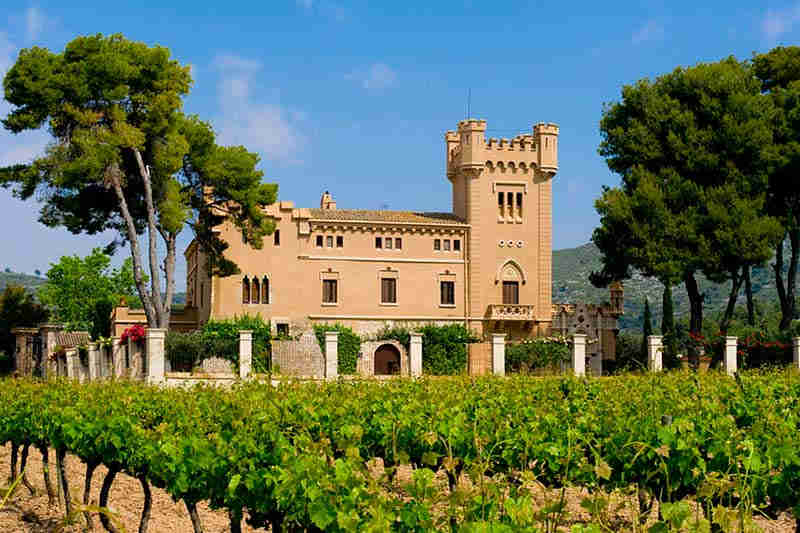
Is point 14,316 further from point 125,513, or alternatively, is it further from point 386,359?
point 125,513

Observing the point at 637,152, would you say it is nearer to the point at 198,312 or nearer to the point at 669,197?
the point at 669,197

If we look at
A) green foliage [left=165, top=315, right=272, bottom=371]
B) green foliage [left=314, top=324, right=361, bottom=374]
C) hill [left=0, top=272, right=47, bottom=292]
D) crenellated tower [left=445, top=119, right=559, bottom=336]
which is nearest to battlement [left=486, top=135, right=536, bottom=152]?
crenellated tower [left=445, top=119, right=559, bottom=336]

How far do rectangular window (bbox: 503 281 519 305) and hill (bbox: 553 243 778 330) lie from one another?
50.8 metres

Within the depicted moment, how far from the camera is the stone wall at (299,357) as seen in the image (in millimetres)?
30125

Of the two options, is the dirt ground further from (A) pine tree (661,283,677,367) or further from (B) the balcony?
(B) the balcony

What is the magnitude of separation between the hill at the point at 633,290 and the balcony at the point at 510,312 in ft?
169

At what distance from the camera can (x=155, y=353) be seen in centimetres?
2484

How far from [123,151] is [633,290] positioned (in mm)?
102920

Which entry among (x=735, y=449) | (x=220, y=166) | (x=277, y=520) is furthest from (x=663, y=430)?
(x=220, y=166)

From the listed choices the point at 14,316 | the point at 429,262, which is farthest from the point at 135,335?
the point at 14,316

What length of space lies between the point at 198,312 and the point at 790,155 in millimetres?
22755

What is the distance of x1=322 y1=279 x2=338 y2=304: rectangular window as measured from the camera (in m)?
36.4

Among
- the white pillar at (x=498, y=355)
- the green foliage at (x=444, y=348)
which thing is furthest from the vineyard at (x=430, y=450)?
the green foliage at (x=444, y=348)

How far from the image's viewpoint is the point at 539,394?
560 inches
